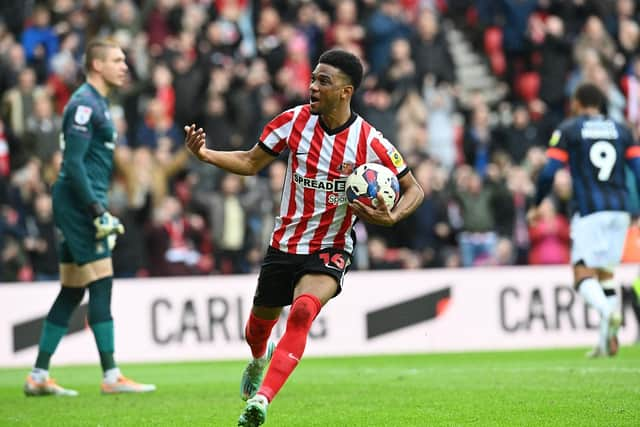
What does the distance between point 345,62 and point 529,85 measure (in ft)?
43.8

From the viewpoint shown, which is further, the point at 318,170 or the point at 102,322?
the point at 102,322

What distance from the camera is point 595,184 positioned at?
40.8 feet

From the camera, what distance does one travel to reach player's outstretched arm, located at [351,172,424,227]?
7.50 meters

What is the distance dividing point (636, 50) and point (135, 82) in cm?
839

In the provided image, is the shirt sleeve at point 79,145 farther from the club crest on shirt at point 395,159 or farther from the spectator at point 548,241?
the spectator at point 548,241

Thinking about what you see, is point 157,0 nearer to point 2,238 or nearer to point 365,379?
point 2,238

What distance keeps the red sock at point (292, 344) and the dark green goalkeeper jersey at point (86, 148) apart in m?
3.00

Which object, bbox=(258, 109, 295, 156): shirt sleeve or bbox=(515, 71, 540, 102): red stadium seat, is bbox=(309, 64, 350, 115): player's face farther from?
bbox=(515, 71, 540, 102): red stadium seat

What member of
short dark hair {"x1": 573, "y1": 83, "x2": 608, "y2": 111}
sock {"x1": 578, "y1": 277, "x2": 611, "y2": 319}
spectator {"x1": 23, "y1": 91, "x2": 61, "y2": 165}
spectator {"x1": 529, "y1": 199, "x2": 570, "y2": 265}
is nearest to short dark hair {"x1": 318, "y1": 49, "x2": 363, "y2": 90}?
short dark hair {"x1": 573, "y1": 83, "x2": 608, "y2": 111}

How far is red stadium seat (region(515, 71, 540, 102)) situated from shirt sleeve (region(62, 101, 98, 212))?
39.7ft

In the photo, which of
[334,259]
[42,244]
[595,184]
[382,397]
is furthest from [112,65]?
[42,244]

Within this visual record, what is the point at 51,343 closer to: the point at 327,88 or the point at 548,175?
the point at 327,88

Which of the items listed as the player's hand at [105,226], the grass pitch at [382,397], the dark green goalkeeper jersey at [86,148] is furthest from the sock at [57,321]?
the dark green goalkeeper jersey at [86,148]

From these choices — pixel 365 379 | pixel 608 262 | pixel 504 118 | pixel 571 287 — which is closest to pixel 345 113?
pixel 365 379
